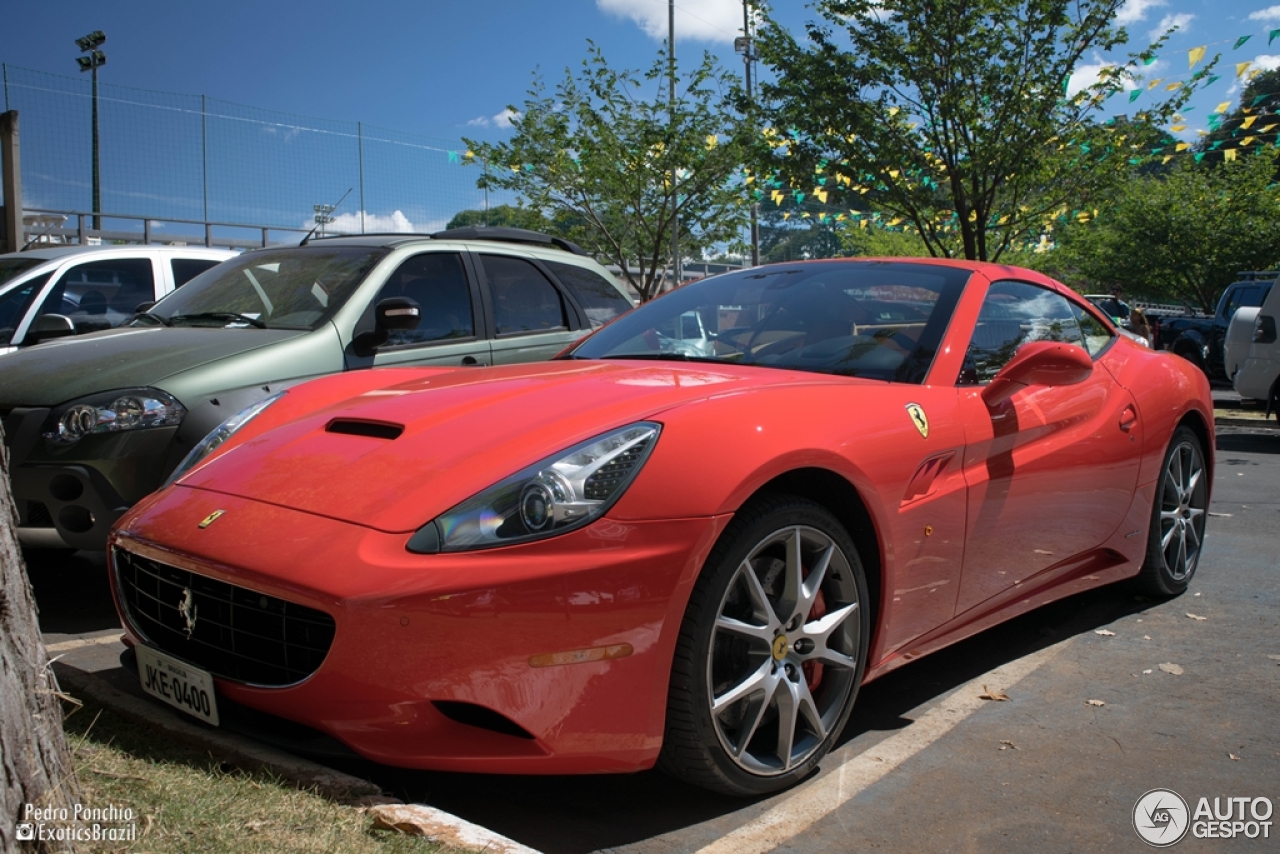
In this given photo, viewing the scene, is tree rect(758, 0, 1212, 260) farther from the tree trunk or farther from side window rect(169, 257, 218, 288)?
the tree trunk

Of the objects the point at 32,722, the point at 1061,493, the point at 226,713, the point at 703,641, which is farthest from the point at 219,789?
the point at 1061,493

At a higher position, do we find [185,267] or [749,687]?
[185,267]

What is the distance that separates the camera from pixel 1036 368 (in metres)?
3.45

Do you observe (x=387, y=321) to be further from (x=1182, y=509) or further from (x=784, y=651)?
(x=1182, y=509)

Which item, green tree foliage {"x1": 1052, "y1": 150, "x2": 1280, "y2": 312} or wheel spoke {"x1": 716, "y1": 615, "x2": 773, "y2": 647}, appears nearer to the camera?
wheel spoke {"x1": 716, "y1": 615, "x2": 773, "y2": 647}

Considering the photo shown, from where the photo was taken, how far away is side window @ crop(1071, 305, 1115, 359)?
4.33 meters

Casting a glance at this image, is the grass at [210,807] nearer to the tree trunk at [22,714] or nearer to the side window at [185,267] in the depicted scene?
the tree trunk at [22,714]

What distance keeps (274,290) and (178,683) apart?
341 centimetres

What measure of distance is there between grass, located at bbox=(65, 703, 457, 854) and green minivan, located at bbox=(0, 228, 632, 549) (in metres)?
1.91

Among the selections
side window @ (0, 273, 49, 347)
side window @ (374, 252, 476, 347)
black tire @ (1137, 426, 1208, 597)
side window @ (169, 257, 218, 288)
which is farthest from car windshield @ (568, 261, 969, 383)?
side window @ (169, 257, 218, 288)

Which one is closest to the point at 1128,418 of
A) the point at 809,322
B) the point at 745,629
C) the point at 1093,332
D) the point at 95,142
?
the point at 1093,332

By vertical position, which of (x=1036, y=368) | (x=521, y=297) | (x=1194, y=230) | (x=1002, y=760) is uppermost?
(x=1194, y=230)

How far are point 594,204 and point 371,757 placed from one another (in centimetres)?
1917

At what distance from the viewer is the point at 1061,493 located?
3.66 meters
